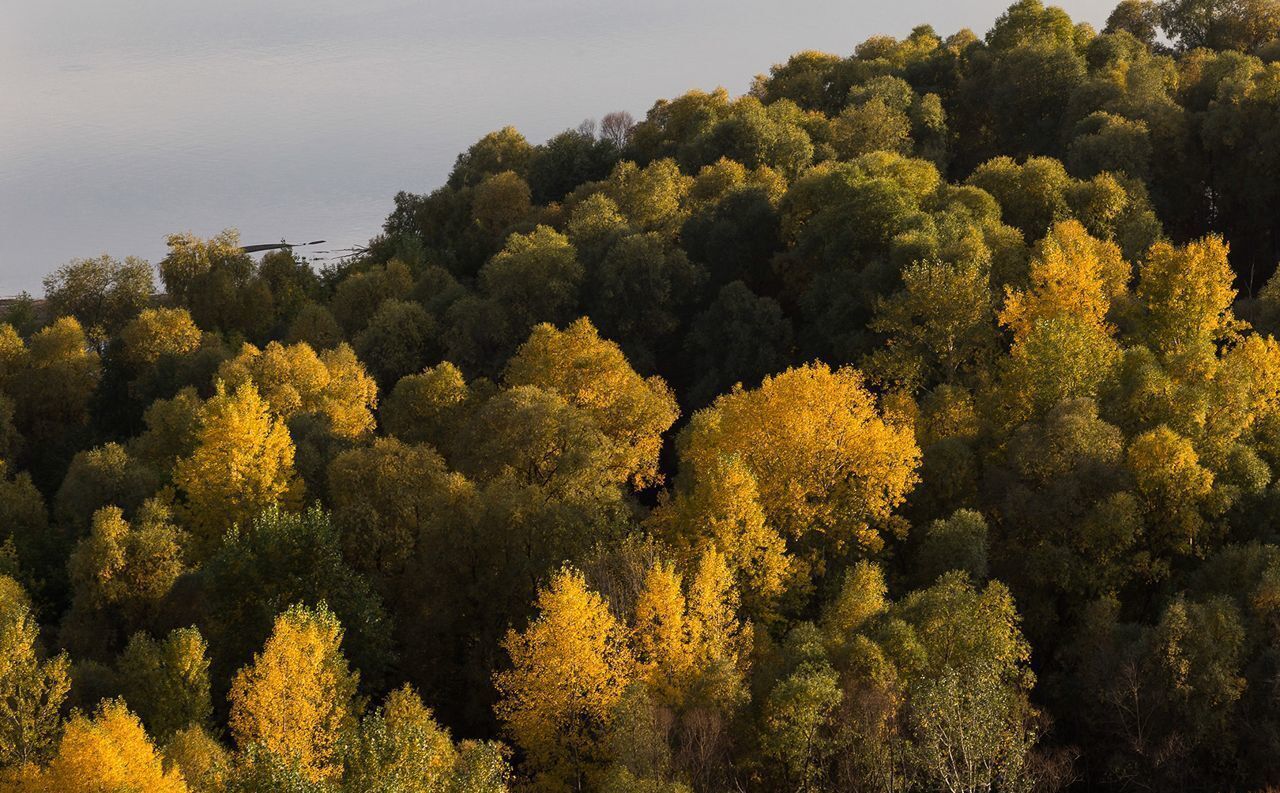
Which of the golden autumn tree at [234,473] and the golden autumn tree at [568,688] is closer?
the golden autumn tree at [568,688]

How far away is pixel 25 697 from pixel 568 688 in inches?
671

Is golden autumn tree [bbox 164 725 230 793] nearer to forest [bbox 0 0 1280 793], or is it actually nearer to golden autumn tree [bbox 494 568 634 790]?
forest [bbox 0 0 1280 793]

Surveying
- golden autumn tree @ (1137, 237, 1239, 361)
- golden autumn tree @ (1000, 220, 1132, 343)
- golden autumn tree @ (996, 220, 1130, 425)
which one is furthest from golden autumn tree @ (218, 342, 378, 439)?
golden autumn tree @ (1137, 237, 1239, 361)

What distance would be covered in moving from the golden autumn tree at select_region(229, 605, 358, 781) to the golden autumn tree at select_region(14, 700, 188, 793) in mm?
2709

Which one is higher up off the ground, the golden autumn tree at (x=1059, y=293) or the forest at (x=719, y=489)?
the golden autumn tree at (x=1059, y=293)

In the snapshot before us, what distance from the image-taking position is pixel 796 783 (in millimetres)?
38188

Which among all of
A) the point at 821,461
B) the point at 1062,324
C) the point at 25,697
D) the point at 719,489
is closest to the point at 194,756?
the point at 25,697

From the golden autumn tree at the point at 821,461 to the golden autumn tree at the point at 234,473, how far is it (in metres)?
18.2

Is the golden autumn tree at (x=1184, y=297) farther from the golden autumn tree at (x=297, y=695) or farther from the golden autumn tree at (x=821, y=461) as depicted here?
the golden autumn tree at (x=297, y=695)

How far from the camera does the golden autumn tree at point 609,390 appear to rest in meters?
62.3

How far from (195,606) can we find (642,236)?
35.1 meters

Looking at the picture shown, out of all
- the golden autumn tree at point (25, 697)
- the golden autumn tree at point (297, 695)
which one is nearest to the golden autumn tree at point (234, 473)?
the golden autumn tree at point (25, 697)

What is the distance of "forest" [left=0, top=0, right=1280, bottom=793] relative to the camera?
40.6m

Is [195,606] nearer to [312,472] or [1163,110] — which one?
[312,472]
